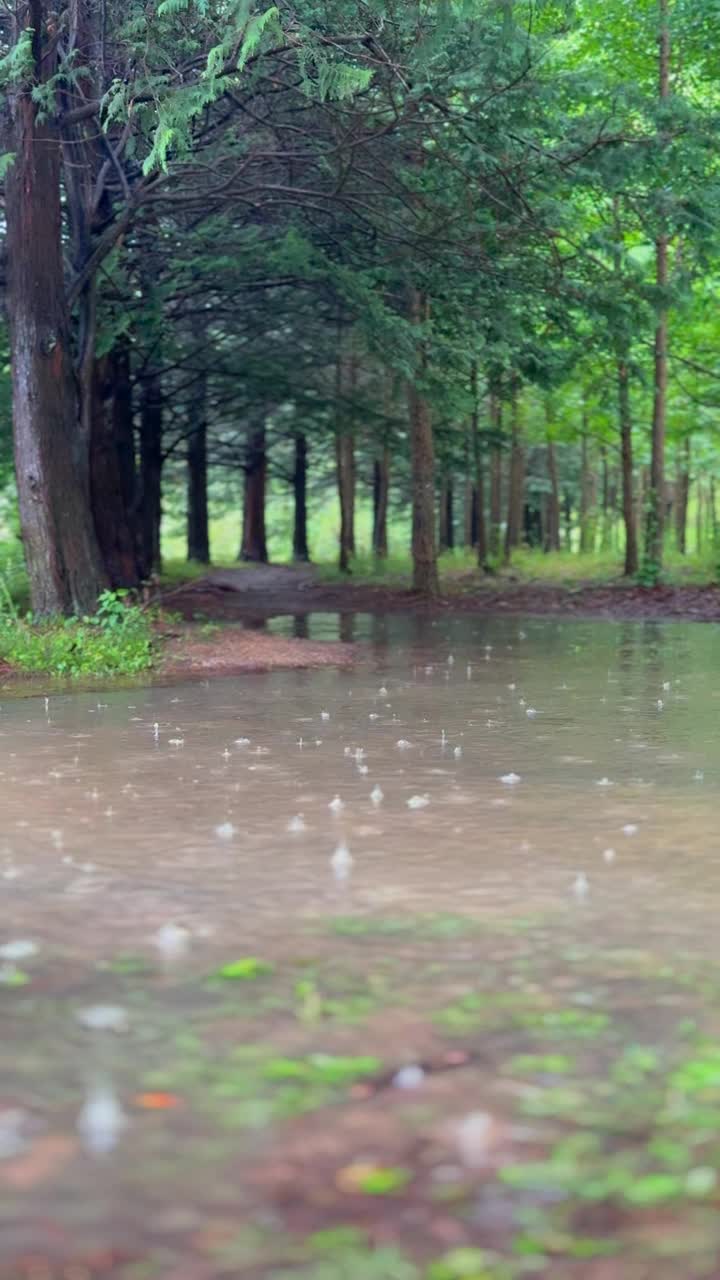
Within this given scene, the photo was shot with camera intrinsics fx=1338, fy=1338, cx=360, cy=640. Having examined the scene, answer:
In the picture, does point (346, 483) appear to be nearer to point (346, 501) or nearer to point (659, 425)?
point (346, 501)

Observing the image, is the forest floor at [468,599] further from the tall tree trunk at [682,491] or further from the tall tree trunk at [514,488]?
the tall tree trunk at [682,491]

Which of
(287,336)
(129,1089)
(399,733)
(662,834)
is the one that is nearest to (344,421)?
(287,336)

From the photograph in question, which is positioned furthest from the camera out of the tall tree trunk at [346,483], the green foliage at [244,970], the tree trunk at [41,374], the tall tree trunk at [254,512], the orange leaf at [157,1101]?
the tall tree trunk at [254,512]

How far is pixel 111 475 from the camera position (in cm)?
2259

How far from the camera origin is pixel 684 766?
27.1 ft

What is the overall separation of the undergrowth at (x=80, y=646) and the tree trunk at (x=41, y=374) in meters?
1.21

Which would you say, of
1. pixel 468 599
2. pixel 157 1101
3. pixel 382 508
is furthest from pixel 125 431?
pixel 157 1101

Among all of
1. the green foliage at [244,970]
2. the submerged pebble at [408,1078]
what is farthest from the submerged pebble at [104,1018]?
the submerged pebble at [408,1078]

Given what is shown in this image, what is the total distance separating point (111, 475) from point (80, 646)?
29.5 feet

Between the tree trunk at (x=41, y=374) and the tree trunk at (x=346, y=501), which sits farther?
the tree trunk at (x=346, y=501)

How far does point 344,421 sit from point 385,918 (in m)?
26.4

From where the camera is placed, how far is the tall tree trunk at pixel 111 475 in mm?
21125

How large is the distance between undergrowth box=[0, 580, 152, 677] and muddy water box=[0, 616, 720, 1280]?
526 cm

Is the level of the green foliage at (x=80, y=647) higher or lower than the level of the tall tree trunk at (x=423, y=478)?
lower
